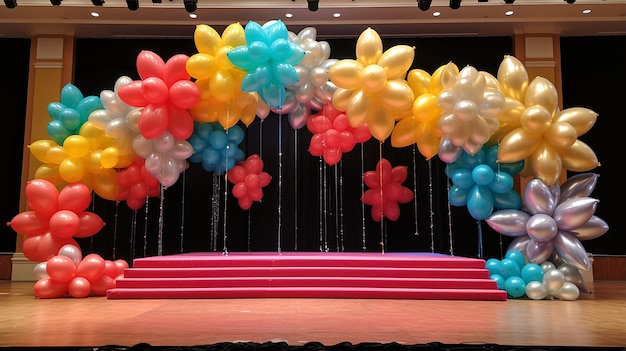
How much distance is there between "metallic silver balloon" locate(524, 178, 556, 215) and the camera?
5.32 m

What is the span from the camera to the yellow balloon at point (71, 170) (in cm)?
589

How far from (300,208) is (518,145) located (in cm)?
354

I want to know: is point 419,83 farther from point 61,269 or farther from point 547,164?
point 61,269

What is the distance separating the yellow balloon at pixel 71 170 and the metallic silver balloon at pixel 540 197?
16.0ft

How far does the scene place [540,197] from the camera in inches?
210

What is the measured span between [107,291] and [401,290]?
2.77m

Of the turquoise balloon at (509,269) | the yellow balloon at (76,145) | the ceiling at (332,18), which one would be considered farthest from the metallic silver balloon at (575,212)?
the yellow balloon at (76,145)

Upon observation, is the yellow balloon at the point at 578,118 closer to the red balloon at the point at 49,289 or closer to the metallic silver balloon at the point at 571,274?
the metallic silver balloon at the point at 571,274

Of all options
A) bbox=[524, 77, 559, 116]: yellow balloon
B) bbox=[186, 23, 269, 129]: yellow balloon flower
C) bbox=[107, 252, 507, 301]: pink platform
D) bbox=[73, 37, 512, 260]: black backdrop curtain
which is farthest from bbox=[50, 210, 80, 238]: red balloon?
bbox=[524, 77, 559, 116]: yellow balloon

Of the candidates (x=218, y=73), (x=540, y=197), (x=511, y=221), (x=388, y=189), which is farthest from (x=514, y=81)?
(x=218, y=73)

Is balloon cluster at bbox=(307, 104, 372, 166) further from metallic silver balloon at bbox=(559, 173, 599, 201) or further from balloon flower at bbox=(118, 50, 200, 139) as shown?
metallic silver balloon at bbox=(559, 173, 599, 201)

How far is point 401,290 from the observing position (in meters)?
4.94

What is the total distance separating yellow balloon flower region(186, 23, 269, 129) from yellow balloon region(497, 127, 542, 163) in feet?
9.37

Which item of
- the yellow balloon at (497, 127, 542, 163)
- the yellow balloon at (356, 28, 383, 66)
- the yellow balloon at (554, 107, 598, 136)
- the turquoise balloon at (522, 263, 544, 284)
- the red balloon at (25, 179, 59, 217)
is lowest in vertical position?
the turquoise balloon at (522, 263, 544, 284)
